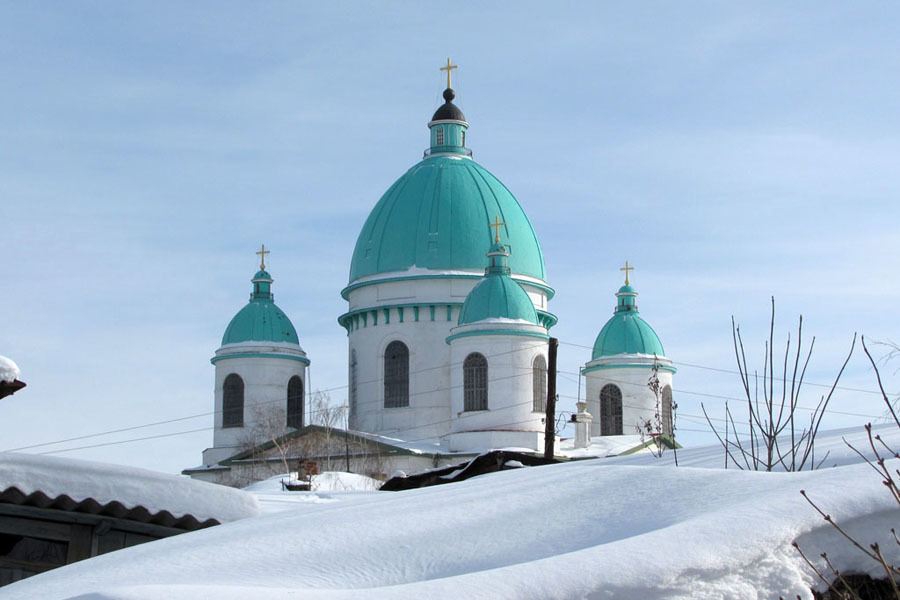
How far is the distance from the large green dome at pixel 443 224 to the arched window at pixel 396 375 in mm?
2038

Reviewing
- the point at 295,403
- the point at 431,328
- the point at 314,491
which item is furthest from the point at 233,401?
the point at 314,491

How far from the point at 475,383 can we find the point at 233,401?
7382 mm

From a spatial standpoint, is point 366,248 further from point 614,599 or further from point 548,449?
point 614,599

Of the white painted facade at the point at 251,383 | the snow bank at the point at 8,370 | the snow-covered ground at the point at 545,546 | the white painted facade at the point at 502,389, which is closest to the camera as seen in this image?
the snow-covered ground at the point at 545,546

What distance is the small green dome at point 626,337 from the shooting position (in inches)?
1363

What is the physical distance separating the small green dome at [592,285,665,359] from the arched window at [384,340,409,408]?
5653 mm

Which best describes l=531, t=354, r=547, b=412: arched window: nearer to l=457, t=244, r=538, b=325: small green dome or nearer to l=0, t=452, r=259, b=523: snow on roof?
l=457, t=244, r=538, b=325: small green dome

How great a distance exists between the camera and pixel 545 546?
4188 mm

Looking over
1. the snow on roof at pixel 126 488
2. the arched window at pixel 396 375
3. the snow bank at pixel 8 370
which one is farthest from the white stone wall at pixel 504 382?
the snow bank at pixel 8 370

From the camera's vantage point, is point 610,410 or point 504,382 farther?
point 610,410

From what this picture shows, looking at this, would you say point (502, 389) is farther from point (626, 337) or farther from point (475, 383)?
point (626, 337)

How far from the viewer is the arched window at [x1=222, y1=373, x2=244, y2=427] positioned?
33219 millimetres

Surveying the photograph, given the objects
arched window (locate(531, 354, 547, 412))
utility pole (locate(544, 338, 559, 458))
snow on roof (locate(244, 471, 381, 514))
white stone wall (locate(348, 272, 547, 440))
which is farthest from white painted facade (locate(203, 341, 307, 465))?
utility pole (locate(544, 338, 559, 458))

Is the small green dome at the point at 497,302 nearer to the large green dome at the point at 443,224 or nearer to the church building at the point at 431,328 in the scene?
the church building at the point at 431,328
